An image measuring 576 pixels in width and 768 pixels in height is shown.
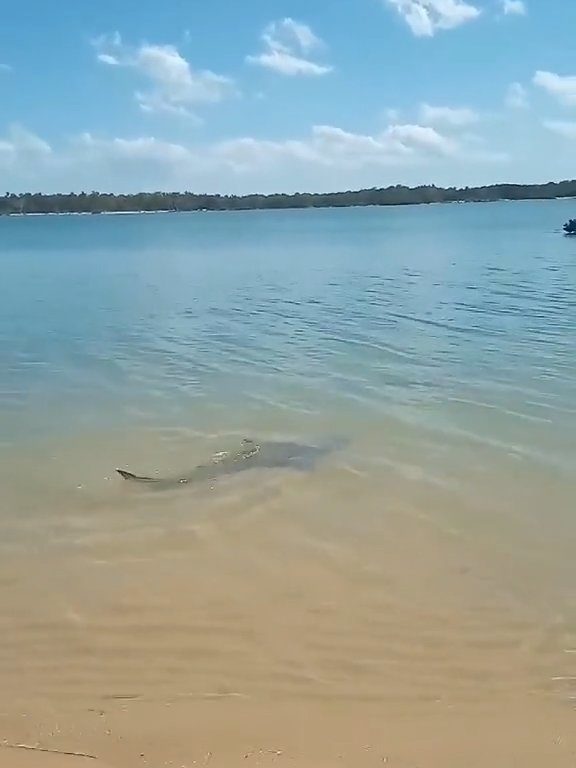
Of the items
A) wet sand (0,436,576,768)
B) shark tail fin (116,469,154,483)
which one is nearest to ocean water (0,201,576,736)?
wet sand (0,436,576,768)

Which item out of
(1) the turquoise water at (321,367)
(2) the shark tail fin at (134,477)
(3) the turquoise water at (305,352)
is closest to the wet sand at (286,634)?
(2) the shark tail fin at (134,477)

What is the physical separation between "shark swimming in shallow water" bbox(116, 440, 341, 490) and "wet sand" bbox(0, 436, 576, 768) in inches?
20.6

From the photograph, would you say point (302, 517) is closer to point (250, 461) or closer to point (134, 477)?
point (250, 461)

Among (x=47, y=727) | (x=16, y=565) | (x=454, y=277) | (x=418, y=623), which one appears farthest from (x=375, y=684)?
(x=454, y=277)

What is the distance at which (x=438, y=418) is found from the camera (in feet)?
34.9

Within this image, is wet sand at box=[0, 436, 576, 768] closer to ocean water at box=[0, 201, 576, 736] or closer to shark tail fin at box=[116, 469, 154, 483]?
ocean water at box=[0, 201, 576, 736]

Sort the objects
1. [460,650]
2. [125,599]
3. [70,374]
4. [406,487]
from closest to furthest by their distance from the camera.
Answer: [460,650]
[125,599]
[406,487]
[70,374]

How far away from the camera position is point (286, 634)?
5.35 m

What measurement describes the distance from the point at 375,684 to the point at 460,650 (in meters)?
0.70

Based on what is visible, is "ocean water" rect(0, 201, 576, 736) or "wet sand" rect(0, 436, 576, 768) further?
"ocean water" rect(0, 201, 576, 736)

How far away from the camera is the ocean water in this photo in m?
5.07

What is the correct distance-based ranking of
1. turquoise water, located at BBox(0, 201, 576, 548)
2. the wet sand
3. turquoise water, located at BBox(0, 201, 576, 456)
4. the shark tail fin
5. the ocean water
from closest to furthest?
the wet sand
the ocean water
the shark tail fin
turquoise water, located at BBox(0, 201, 576, 548)
turquoise water, located at BBox(0, 201, 576, 456)

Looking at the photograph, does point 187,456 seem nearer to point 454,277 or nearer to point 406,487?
point 406,487

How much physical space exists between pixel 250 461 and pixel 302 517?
67.1 inches
